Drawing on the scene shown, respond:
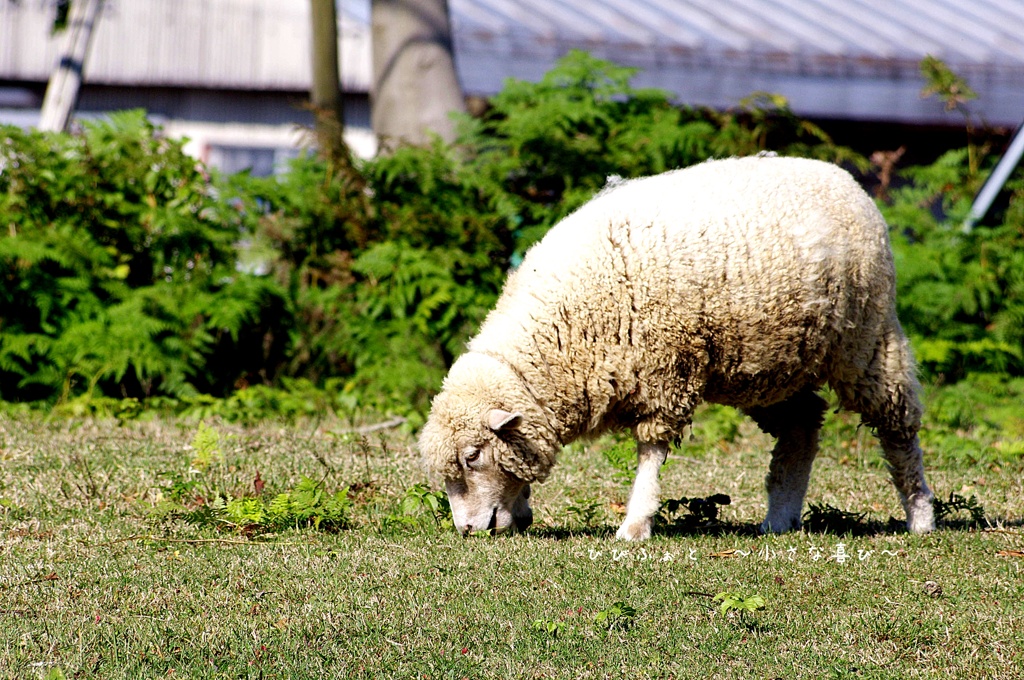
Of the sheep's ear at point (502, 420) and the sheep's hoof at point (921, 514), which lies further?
the sheep's hoof at point (921, 514)

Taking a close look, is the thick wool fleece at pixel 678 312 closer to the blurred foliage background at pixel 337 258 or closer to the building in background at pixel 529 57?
the blurred foliage background at pixel 337 258

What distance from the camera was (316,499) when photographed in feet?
17.9

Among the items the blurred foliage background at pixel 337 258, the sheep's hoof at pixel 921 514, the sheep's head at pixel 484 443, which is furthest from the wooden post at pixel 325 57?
the sheep's hoof at pixel 921 514

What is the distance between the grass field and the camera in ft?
12.5

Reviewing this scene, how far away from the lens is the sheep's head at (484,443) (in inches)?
207

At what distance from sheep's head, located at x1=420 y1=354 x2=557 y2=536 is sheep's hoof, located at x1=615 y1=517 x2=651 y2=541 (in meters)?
0.44

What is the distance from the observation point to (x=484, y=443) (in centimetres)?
529

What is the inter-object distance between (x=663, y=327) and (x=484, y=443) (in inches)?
36.9

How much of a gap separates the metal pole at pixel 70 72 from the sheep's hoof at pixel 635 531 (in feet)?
24.1

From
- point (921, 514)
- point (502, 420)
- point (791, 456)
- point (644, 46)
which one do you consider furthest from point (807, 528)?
point (644, 46)

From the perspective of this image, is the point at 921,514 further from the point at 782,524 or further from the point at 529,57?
the point at 529,57

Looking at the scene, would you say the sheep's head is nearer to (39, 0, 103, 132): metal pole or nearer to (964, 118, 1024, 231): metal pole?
(964, 118, 1024, 231): metal pole

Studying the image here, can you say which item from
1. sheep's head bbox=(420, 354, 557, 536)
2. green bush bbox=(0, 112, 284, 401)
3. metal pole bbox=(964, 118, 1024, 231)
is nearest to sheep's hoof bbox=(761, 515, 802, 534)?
sheep's head bbox=(420, 354, 557, 536)

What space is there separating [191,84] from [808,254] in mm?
11562
